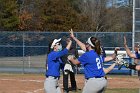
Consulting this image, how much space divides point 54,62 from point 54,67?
0.13 m

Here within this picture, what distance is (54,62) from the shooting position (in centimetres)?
1164

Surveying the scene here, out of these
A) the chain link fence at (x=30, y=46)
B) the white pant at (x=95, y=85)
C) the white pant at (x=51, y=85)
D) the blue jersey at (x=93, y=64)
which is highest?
the blue jersey at (x=93, y=64)

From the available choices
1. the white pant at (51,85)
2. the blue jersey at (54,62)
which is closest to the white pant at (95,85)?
the white pant at (51,85)

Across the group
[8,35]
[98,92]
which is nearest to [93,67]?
[98,92]

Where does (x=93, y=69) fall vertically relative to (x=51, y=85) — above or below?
above

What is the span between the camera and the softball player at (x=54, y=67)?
11359 mm

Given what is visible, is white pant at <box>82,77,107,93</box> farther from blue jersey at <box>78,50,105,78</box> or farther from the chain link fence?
the chain link fence

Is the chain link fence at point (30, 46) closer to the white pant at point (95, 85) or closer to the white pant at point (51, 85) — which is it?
the white pant at point (51, 85)

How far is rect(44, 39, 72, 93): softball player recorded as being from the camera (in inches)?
447

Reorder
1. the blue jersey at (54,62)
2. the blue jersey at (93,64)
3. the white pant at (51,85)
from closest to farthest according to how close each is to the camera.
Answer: the blue jersey at (93,64), the white pant at (51,85), the blue jersey at (54,62)

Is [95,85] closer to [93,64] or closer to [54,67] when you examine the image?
[93,64]

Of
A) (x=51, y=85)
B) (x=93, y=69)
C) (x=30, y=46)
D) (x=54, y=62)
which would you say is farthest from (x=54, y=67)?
(x=30, y=46)

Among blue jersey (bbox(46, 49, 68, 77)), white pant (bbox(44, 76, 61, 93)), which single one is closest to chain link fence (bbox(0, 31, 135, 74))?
blue jersey (bbox(46, 49, 68, 77))

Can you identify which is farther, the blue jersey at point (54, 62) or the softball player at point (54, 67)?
the blue jersey at point (54, 62)
